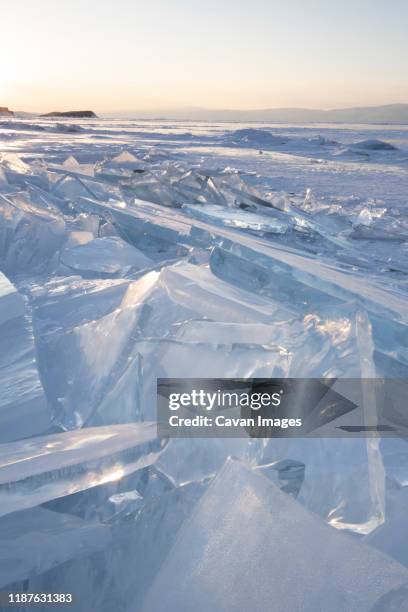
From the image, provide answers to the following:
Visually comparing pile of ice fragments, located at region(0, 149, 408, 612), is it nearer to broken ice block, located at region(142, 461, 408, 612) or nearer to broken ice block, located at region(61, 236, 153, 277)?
broken ice block, located at region(142, 461, 408, 612)

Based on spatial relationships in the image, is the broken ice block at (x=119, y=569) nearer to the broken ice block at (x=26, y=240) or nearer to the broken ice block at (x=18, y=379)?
the broken ice block at (x=18, y=379)

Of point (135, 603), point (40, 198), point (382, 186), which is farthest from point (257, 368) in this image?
point (382, 186)

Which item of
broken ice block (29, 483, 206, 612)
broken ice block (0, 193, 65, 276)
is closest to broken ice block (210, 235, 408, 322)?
broken ice block (29, 483, 206, 612)

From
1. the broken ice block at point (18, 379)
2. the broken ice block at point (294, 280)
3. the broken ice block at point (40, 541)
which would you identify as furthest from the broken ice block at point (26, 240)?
the broken ice block at point (40, 541)

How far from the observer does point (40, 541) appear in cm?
68

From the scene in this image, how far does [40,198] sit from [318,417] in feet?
9.68

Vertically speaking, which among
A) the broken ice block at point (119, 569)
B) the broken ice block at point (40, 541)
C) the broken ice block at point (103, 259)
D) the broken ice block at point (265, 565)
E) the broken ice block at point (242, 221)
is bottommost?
the broken ice block at point (119, 569)

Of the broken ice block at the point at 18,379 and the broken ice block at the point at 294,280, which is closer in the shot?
the broken ice block at the point at 18,379

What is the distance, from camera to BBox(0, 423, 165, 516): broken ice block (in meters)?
0.71

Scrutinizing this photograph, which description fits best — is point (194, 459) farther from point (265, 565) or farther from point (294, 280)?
point (294, 280)

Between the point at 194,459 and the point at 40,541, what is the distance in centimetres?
29

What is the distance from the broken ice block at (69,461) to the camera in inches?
27.8

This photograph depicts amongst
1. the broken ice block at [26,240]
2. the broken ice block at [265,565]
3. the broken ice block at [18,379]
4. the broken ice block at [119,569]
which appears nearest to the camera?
the broken ice block at [265,565]

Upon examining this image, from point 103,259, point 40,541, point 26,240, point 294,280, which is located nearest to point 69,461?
point 40,541
